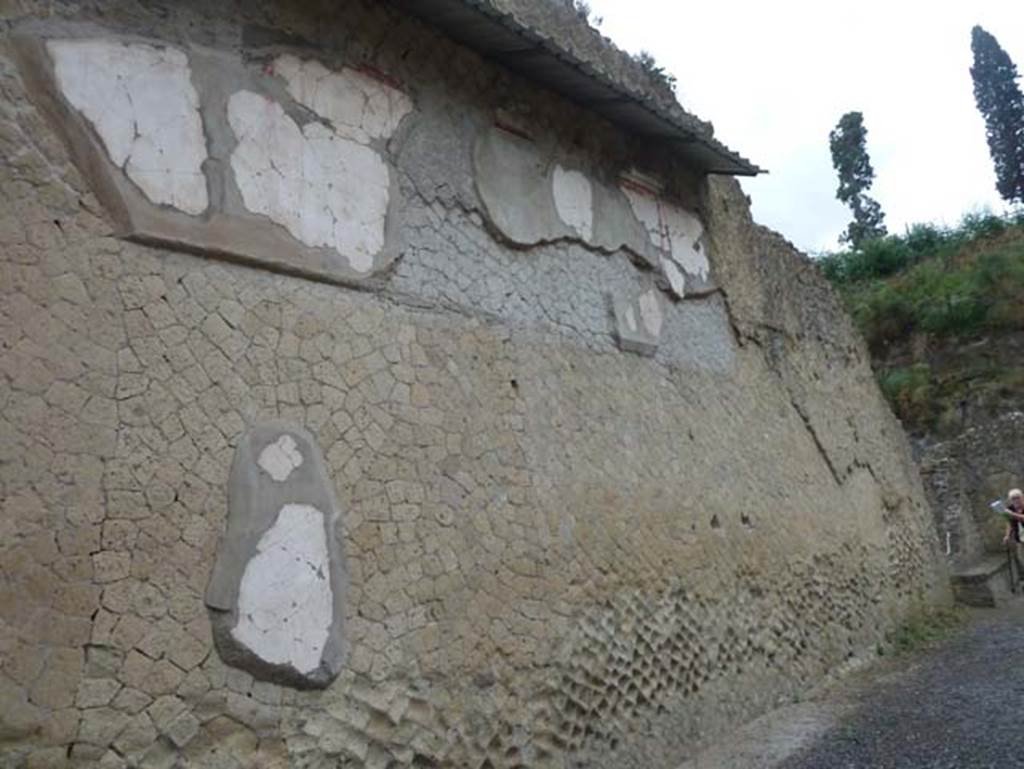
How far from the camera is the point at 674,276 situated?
513 cm

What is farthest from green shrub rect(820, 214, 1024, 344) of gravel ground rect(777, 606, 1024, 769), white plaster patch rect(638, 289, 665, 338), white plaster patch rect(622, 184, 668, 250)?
white plaster patch rect(638, 289, 665, 338)

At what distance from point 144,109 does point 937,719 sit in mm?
4239

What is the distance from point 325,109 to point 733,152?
270 cm

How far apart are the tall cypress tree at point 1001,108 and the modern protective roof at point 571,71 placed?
22039 mm

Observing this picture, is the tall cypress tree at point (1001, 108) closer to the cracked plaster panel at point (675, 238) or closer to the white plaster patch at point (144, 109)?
the cracked plaster panel at point (675, 238)

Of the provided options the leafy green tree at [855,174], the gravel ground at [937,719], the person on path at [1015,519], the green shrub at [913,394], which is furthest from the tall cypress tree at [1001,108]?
the gravel ground at [937,719]

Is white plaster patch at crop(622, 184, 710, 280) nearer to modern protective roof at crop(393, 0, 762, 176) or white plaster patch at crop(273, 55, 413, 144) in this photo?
modern protective roof at crop(393, 0, 762, 176)

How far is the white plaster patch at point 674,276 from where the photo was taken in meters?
5.07

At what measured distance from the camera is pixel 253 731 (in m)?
2.65

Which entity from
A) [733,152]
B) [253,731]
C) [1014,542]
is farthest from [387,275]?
[1014,542]

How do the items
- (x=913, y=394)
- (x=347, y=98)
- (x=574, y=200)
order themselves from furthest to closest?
(x=913, y=394)
(x=574, y=200)
(x=347, y=98)

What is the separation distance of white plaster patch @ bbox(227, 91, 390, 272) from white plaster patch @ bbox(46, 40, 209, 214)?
0.15 m

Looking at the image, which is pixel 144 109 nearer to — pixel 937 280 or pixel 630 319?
pixel 630 319

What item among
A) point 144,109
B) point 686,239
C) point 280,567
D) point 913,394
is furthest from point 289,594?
point 913,394
